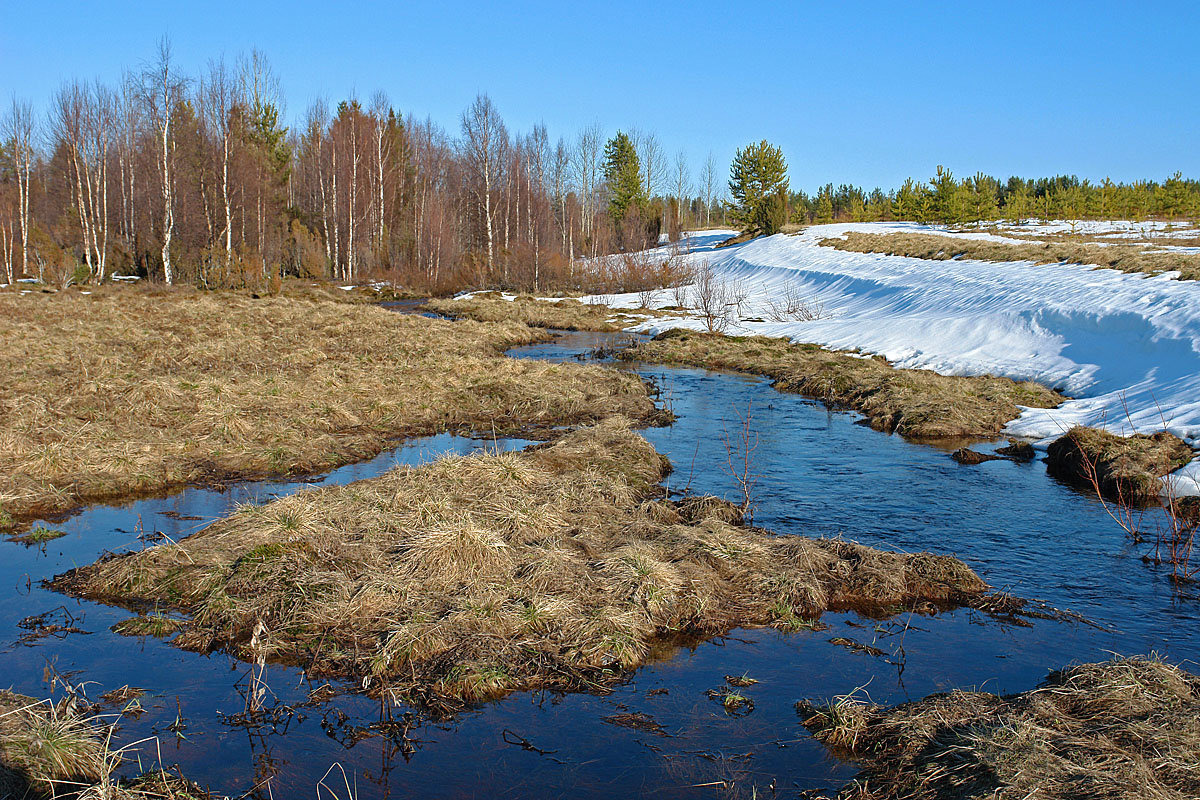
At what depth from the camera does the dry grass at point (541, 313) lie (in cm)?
3011

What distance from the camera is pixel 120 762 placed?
167 inches

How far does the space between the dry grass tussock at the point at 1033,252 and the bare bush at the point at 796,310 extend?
5164 mm

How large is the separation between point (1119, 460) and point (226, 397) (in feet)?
40.2

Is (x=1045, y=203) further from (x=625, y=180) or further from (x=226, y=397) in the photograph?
(x=226, y=397)

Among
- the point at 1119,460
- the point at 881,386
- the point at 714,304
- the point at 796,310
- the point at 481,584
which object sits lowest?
the point at 481,584

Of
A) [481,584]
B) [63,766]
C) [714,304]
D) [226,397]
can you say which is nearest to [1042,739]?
[481,584]

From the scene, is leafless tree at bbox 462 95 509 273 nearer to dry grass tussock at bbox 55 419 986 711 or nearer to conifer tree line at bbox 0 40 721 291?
conifer tree line at bbox 0 40 721 291

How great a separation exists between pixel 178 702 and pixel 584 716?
2509 millimetres

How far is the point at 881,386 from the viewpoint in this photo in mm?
15875

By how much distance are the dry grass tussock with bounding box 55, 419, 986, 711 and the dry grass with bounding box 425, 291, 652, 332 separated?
21.8 metres

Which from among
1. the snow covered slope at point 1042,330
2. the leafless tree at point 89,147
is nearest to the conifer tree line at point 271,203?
the leafless tree at point 89,147

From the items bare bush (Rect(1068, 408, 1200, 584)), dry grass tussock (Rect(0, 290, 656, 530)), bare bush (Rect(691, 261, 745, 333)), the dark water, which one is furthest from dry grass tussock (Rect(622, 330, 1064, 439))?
bare bush (Rect(691, 261, 745, 333))

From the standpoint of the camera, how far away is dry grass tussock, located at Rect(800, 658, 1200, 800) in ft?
12.8

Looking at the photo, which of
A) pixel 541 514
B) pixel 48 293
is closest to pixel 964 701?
pixel 541 514
